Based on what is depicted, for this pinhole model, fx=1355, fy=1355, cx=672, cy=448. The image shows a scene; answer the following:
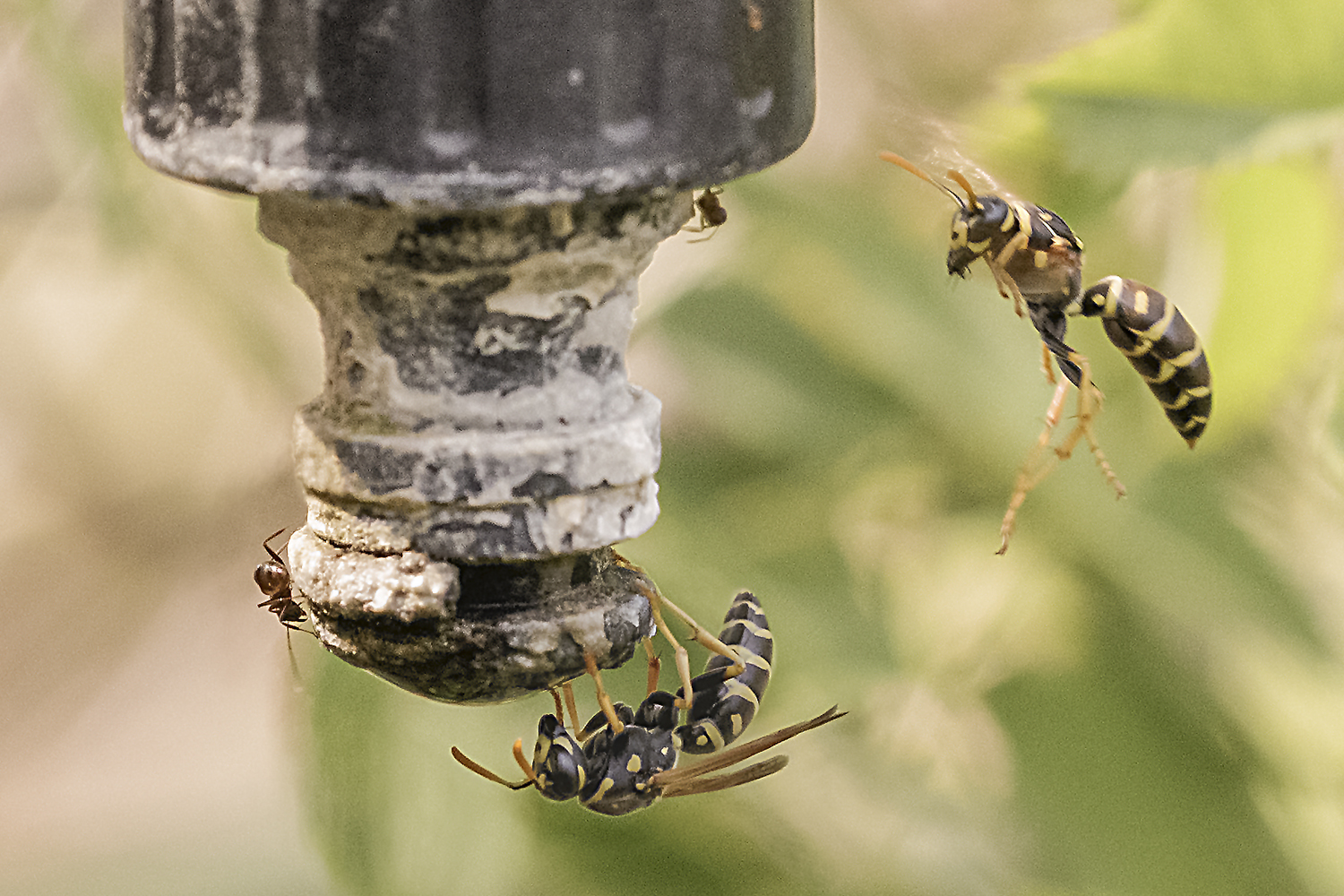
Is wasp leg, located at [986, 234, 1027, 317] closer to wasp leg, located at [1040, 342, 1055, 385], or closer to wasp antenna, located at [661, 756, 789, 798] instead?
wasp leg, located at [1040, 342, 1055, 385]

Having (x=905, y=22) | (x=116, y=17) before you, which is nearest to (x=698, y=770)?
(x=905, y=22)

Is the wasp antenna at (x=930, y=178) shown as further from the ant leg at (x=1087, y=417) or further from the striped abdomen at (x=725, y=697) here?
the striped abdomen at (x=725, y=697)

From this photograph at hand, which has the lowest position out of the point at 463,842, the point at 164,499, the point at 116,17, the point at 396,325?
the point at 463,842

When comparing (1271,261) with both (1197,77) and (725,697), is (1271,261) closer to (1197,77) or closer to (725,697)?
(1197,77)

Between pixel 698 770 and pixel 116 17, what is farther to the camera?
pixel 116 17

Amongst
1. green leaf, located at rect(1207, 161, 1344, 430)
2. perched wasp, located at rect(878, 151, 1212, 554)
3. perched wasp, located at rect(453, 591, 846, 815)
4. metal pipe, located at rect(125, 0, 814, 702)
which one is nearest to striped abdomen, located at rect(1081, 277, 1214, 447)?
perched wasp, located at rect(878, 151, 1212, 554)

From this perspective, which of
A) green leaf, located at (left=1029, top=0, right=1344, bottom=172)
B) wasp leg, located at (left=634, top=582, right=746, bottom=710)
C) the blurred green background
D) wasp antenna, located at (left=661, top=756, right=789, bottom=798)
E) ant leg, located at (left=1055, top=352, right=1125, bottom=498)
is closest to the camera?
wasp leg, located at (left=634, top=582, right=746, bottom=710)

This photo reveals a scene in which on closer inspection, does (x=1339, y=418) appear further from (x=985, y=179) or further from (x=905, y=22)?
(x=985, y=179)

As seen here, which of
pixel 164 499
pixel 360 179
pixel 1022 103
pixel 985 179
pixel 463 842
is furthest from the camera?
pixel 164 499
